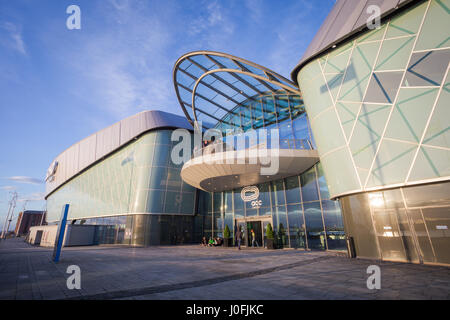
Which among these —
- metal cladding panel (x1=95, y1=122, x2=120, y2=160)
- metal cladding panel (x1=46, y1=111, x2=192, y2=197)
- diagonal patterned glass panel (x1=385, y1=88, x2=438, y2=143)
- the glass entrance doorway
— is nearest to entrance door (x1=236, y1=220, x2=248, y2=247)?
the glass entrance doorway

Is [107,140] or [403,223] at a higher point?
[107,140]

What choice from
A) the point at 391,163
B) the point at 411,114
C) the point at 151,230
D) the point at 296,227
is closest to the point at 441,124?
the point at 411,114

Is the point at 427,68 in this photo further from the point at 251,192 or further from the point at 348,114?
the point at 251,192

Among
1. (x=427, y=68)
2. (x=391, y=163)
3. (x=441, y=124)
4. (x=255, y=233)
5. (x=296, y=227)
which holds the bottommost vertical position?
(x=255, y=233)

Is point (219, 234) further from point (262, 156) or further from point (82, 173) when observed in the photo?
point (82, 173)

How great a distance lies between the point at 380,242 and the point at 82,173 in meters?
43.2

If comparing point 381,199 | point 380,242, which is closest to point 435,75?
point 381,199

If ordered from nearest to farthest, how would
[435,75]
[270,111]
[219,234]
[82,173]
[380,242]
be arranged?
[435,75] → [380,242] → [270,111] → [219,234] → [82,173]

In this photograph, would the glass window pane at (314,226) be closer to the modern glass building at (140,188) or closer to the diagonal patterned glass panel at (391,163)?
the diagonal patterned glass panel at (391,163)

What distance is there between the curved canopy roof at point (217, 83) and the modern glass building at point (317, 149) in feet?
0.39

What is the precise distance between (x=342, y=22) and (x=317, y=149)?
693cm

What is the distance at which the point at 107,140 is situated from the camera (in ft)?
104

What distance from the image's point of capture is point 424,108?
8625 mm
